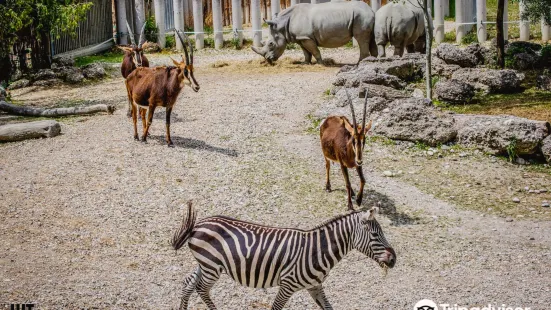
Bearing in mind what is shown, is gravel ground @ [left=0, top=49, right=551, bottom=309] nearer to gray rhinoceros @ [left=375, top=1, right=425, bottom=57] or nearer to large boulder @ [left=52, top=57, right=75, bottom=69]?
gray rhinoceros @ [left=375, top=1, right=425, bottom=57]

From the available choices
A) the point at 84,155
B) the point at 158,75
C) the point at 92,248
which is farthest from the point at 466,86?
the point at 92,248

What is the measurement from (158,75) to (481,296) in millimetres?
7725

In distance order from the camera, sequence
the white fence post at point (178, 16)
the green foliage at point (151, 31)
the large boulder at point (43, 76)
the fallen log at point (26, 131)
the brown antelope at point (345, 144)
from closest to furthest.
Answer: the brown antelope at point (345, 144), the fallen log at point (26, 131), the large boulder at point (43, 76), the white fence post at point (178, 16), the green foliage at point (151, 31)

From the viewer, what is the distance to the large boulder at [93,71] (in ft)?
76.1

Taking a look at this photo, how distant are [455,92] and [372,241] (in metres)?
11.2

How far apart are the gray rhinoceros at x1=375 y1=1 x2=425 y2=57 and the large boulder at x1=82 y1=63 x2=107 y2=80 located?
770cm

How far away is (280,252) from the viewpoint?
830 centimetres

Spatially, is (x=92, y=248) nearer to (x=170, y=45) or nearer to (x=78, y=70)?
(x=78, y=70)

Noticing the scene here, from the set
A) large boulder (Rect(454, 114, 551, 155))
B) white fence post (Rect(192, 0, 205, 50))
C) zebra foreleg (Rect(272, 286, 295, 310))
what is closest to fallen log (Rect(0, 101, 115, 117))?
large boulder (Rect(454, 114, 551, 155))

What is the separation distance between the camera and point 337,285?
34.1ft

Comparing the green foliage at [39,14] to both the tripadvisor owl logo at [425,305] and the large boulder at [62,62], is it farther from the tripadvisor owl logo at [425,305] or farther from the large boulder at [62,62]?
the tripadvisor owl logo at [425,305]

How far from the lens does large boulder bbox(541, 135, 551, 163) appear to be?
15.2m

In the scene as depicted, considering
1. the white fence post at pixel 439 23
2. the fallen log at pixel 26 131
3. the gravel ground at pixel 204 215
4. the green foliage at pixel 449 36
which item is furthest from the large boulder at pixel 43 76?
the green foliage at pixel 449 36

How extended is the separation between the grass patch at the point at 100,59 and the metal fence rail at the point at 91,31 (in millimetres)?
582
